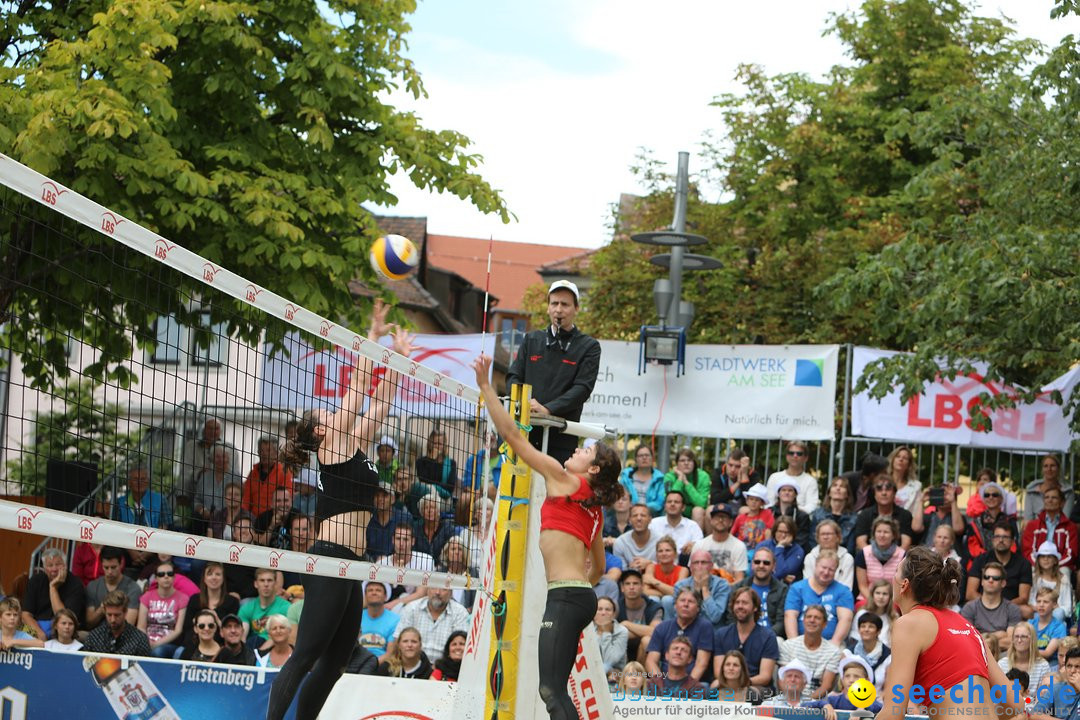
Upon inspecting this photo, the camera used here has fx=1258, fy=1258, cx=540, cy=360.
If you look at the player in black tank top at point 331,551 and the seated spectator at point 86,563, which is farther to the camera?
the seated spectator at point 86,563

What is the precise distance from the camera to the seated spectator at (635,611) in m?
11.4

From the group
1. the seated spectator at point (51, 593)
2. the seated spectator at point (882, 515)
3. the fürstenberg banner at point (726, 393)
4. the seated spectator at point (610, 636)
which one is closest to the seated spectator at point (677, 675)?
the seated spectator at point (610, 636)

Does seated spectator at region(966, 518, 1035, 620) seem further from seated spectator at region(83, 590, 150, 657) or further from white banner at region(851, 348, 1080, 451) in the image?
seated spectator at region(83, 590, 150, 657)

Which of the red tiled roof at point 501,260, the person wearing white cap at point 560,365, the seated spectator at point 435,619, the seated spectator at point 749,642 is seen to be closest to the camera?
the person wearing white cap at point 560,365

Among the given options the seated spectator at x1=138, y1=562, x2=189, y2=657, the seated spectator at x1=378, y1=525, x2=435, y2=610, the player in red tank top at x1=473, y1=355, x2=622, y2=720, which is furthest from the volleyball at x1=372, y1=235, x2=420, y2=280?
the seated spectator at x1=138, y1=562, x2=189, y2=657

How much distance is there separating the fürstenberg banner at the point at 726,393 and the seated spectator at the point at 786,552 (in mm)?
2371

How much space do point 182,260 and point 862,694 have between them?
604 cm

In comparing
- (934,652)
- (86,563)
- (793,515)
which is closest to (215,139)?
(86,563)

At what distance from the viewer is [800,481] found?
45.5 feet

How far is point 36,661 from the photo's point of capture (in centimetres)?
917

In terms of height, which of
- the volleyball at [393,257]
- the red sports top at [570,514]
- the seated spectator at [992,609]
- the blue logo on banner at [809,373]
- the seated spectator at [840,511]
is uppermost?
the volleyball at [393,257]

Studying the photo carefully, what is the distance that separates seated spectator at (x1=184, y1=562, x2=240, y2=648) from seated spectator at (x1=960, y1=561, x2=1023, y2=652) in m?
6.66

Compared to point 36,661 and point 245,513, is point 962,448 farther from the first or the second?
point 36,661

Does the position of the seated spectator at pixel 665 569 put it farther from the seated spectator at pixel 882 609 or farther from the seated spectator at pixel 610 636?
the seated spectator at pixel 882 609
